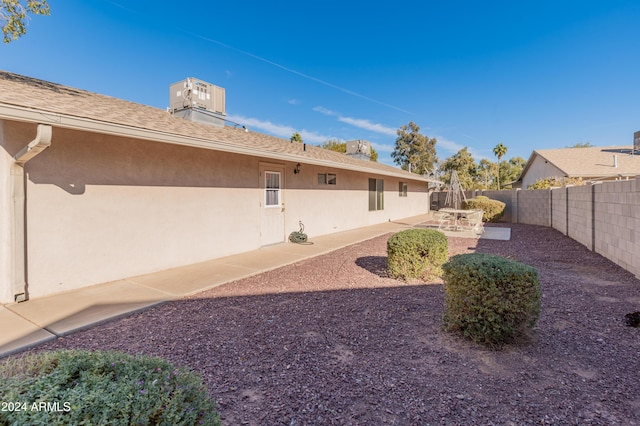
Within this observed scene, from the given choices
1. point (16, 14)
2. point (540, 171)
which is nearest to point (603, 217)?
point (16, 14)

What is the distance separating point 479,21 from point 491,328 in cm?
1464

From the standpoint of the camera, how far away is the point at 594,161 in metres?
22.6

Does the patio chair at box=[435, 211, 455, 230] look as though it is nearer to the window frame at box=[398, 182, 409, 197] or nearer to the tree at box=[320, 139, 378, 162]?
the window frame at box=[398, 182, 409, 197]

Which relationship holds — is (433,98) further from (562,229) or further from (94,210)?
(94,210)

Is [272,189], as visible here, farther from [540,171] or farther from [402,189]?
[540,171]

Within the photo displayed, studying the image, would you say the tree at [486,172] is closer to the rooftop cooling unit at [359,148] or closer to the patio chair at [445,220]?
the rooftop cooling unit at [359,148]

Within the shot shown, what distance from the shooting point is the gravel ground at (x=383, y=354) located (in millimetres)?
2330

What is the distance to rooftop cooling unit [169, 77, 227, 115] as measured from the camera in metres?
9.15

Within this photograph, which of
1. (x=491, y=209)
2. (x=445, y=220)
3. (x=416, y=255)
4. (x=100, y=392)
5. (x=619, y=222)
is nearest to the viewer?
(x=100, y=392)

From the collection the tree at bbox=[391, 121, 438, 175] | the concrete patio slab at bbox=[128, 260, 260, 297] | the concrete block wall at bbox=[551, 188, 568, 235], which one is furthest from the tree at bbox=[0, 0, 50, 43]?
the tree at bbox=[391, 121, 438, 175]

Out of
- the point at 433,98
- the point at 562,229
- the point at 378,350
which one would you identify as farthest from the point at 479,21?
the point at 378,350

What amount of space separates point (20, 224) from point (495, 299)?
A: 6222mm

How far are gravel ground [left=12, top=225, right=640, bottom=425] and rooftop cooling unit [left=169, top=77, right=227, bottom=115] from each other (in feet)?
20.5

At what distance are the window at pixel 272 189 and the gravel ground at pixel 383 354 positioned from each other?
3975 millimetres
